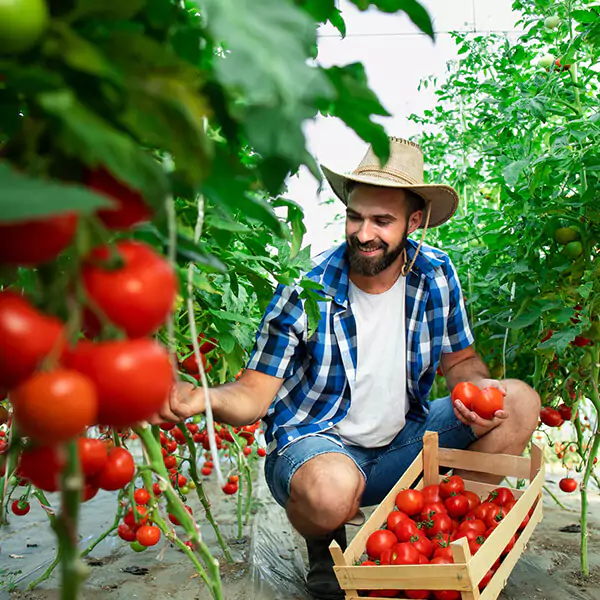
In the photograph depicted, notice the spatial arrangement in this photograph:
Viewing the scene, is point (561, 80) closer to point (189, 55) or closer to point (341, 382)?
point (341, 382)

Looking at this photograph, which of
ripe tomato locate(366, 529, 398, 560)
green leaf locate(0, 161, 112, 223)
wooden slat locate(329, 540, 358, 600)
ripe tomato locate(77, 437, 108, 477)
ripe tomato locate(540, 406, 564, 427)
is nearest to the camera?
green leaf locate(0, 161, 112, 223)

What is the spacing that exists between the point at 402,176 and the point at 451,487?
1.04 m

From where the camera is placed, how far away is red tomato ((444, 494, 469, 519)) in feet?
6.78

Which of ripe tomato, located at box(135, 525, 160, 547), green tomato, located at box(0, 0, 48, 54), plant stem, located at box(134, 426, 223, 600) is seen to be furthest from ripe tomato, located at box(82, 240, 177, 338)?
ripe tomato, located at box(135, 525, 160, 547)

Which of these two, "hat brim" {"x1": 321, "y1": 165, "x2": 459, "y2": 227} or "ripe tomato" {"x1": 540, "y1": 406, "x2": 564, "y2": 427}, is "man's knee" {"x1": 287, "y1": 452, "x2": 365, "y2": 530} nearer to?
"hat brim" {"x1": 321, "y1": 165, "x2": 459, "y2": 227}

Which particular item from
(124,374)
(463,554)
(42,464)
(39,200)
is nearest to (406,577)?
(463,554)

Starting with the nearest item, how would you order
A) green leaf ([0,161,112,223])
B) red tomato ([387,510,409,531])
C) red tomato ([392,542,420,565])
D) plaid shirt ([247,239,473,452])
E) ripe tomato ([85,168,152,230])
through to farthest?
1. green leaf ([0,161,112,223])
2. ripe tomato ([85,168,152,230])
3. red tomato ([392,542,420,565])
4. red tomato ([387,510,409,531])
5. plaid shirt ([247,239,473,452])

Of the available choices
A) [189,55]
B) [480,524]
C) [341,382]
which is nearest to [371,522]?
[480,524]

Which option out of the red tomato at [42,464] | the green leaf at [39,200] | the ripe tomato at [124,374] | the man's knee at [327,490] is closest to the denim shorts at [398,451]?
the man's knee at [327,490]

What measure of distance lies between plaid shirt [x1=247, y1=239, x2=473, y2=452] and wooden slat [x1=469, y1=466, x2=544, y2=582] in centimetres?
50

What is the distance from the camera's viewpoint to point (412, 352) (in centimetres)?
240

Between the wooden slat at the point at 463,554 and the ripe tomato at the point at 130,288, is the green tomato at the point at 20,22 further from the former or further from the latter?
the wooden slat at the point at 463,554

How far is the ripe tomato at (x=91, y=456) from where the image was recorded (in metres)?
0.70

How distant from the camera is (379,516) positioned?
6.48 feet
